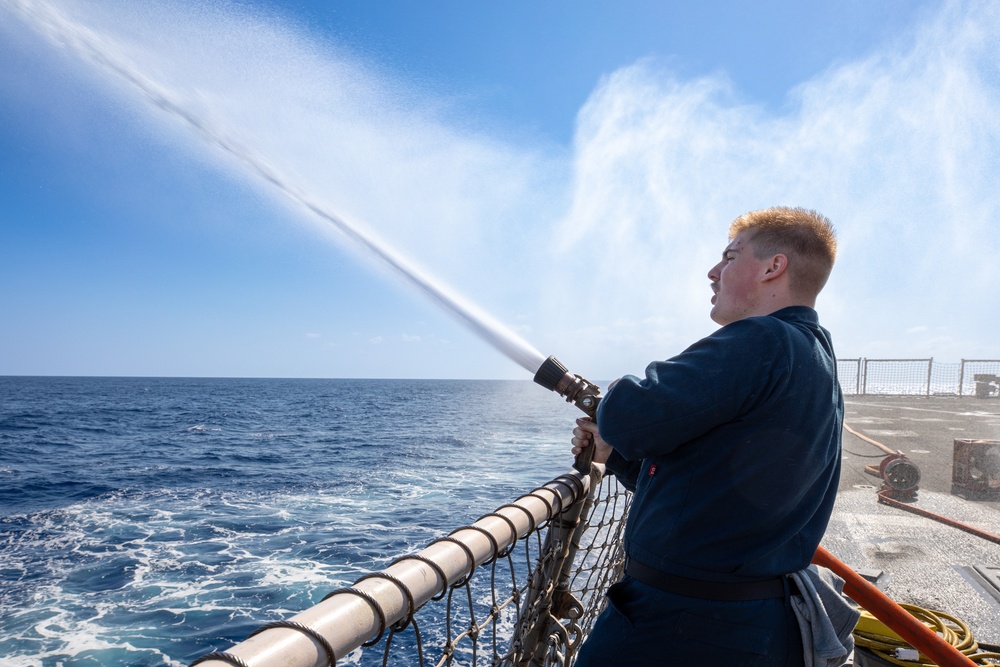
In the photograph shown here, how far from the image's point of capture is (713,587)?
160cm

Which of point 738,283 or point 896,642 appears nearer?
point 738,283

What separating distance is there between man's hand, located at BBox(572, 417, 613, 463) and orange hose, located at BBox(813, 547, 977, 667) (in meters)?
0.93

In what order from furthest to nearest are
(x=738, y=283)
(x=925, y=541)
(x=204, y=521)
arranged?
(x=204, y=521) < (x=925, y=541) < (x=738, y=283)

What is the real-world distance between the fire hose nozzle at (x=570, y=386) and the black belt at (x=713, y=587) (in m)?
0.61

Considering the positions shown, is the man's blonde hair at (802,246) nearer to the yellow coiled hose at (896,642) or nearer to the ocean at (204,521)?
the yellow coiled hose at (896,642)

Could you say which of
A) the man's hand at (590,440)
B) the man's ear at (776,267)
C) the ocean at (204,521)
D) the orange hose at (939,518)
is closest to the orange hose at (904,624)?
the man's hand at (590,440)

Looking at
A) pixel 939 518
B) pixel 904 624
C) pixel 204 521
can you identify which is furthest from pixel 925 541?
pixel 204 521

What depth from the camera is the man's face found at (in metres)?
1.89

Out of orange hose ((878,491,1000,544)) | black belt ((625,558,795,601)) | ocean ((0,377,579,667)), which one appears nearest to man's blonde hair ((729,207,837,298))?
black belt ((625,558,795,601))

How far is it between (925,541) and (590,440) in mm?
5959

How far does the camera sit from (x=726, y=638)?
1.60m

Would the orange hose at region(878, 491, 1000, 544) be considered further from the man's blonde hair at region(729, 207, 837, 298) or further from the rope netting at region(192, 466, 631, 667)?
the man's blonde hair at region(729, 207, 837, 298)

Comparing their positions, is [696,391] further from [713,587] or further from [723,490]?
[713,587]

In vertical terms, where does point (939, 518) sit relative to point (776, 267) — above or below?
below
